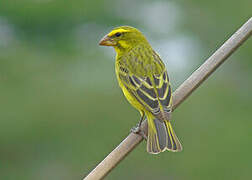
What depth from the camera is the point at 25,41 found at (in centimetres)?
1028

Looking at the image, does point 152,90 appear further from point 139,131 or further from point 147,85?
point 139,131

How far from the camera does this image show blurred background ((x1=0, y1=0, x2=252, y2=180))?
8023 mm

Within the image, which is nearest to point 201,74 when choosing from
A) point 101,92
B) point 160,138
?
point 160,138

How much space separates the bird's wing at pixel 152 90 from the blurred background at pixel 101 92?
3328 millimetres

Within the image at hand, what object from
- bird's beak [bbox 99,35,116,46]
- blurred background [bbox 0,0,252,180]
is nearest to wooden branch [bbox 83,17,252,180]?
bird's beak [bbox 99,35,116,46]

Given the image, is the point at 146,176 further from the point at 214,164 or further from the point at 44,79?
the point at 44,79

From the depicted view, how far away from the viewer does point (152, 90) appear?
4.41m

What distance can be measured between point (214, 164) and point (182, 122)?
0.76m

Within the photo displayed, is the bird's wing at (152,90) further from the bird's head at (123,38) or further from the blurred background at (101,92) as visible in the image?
the blurred background at (101,92)

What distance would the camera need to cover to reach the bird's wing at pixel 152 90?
4211 millimetres

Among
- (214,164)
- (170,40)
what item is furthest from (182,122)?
(170,40)

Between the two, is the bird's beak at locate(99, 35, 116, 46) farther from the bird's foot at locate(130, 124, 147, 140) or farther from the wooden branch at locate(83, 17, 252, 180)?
the wooden branch at locate(83, 17, 252, 180)

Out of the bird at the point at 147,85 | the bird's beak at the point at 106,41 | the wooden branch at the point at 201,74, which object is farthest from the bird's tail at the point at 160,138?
the bird's beak at the point at 106,41

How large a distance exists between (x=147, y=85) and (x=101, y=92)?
4.56m
